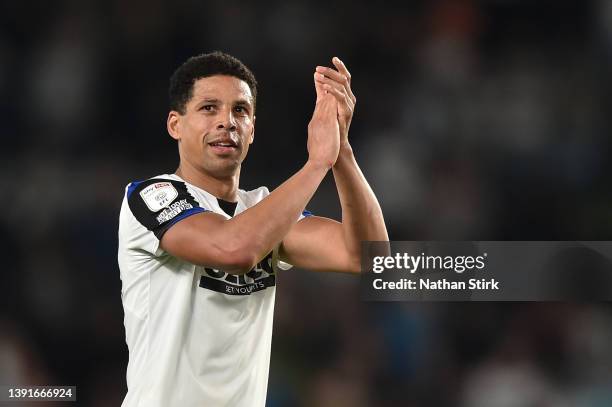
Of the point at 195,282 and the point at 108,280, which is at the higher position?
the point at 108,280

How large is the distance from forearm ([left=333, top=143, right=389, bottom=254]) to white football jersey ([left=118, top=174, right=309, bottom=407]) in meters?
0.38

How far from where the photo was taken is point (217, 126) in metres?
2.67

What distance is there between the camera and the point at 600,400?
5.24m

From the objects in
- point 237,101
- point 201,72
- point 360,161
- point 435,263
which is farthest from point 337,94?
point 360,161

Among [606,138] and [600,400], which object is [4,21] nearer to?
[606,138]

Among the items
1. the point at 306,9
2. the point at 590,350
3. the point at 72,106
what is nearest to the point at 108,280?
the point at 72,106

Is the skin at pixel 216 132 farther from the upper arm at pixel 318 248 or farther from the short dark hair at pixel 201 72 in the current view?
the upper arm at pixel 318 248

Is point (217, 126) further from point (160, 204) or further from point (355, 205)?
point (355, 205)

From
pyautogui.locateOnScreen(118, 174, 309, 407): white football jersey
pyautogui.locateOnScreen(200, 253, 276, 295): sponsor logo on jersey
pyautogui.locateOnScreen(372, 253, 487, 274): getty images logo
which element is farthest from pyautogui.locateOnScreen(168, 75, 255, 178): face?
pyautogui.locateOnScreen(372, 253, 487, 274): getty images logo

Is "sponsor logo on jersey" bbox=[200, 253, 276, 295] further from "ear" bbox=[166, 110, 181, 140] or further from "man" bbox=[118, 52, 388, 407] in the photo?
"ear" bbox=[166, 110, 181, 140]

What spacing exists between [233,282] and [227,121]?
539 mm

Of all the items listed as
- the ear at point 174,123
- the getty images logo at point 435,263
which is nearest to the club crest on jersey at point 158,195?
the ear at point 174,123

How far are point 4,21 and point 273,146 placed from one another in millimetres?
2214

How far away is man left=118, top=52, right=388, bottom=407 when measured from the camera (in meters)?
2.35
